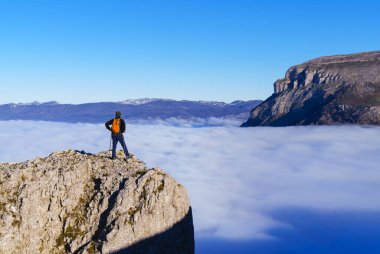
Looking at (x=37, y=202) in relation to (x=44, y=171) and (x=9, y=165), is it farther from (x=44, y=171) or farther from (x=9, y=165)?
(x=9, y=165)

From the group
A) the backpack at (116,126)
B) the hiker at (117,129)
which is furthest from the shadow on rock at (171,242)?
the backpack at (116,126)

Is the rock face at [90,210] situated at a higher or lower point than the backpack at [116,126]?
lower

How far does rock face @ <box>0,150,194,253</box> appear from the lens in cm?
4631

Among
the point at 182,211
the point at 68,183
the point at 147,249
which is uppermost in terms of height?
the point at 68,183

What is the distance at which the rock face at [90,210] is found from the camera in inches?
1823

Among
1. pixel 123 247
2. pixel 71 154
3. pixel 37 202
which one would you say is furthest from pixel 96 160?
pixel 123 247

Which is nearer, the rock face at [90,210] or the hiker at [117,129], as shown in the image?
the rock face at [90,210]

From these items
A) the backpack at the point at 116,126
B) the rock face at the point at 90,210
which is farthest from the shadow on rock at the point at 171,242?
the backpack at the point at 116,126

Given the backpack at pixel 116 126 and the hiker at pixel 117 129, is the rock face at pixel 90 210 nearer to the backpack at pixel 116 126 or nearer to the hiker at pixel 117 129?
the hiker at pixel 117 129

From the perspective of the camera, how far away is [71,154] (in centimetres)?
5509

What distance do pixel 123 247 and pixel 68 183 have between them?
32.2ft

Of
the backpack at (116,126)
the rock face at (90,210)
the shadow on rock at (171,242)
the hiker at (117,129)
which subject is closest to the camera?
the rock face at (90,210)

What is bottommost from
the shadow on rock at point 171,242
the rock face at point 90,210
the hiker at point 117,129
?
the shadow on rock at point 171,242

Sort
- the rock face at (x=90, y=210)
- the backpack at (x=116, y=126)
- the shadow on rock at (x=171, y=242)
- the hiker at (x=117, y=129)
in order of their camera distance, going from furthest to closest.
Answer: the backpack at (x=116, y=126)
the hiker at (x=117, y=129)
the shadow on rock at (x=171, y=242)
the rock face at (x=90, y=210)
